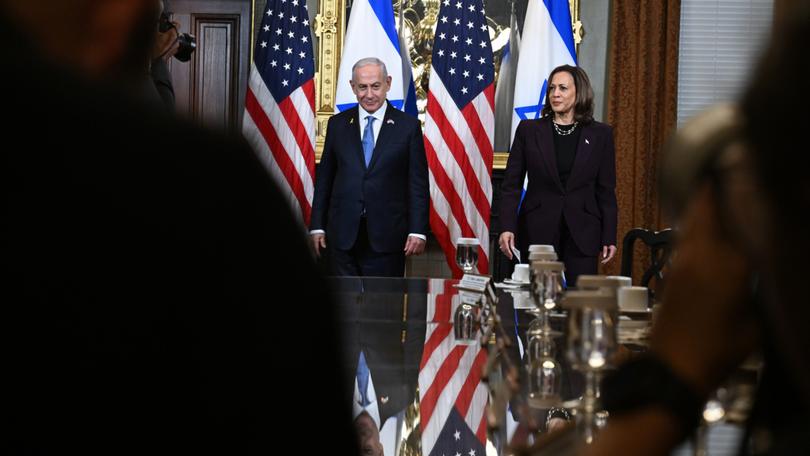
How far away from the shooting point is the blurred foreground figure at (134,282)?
53 cm

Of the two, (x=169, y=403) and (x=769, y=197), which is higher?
(x=769, y=197)

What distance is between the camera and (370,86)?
6.48 meters

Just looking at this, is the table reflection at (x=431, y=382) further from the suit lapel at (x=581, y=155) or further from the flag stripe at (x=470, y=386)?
the suit lapel at (x=581, y=155)

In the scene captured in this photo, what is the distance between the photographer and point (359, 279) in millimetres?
4875

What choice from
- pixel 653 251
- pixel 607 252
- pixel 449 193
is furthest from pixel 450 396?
pixel 449 193

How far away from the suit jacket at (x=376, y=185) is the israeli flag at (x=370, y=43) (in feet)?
4.96

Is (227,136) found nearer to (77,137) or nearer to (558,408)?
(77,137)

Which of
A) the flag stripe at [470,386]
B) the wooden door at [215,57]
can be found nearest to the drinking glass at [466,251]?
the flag stripe at [470,386]

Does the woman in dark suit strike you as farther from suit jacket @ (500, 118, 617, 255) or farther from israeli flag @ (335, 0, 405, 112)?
israeli flag @ (335, 0, 405, 112)

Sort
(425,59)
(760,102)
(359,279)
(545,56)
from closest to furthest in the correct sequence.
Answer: (760,102)
(359,279)
(545,56)
(425,59)

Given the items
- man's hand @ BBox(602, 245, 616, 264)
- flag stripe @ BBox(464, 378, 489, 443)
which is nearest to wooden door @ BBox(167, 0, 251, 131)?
man's hand @ BBox(602, 245, 616, 264)

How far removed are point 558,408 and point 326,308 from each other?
4.40 feet

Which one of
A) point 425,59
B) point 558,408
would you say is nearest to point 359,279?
point 558,408

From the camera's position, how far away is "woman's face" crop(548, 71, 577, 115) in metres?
5.92
